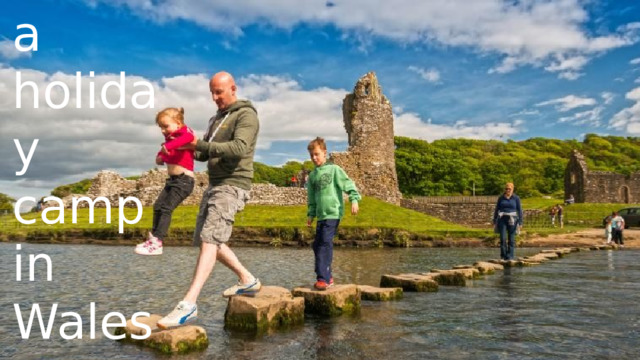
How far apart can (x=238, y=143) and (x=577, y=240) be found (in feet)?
94.1

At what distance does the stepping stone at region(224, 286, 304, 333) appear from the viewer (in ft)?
20.0

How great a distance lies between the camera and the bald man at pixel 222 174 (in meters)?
5.50

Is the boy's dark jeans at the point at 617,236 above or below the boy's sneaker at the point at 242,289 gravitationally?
below

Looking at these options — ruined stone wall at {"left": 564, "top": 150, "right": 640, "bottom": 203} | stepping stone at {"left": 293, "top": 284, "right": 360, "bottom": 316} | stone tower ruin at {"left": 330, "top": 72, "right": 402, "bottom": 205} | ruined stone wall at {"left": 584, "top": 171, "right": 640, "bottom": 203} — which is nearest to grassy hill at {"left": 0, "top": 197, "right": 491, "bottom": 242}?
stone tower ruin at {"left": 330, "top": 72, "right": 402, "bottom": 205}

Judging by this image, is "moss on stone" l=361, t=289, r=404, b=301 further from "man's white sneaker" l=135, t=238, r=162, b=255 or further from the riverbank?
the riverbank

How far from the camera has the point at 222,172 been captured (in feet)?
19.4

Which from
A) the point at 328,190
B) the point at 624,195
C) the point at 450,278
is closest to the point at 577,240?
the point at 450,278

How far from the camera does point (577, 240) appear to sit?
96.7 ft

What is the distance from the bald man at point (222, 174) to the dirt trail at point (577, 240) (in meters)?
25.1

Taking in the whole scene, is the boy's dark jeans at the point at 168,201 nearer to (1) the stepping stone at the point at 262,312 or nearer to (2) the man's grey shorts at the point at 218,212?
(2) the man's grey shorts at the point at 218,212

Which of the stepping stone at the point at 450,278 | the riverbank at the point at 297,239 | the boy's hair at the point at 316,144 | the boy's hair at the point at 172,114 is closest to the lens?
the boy's hair at the point at 172,114

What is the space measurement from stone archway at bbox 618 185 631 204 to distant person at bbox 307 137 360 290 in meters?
64.2

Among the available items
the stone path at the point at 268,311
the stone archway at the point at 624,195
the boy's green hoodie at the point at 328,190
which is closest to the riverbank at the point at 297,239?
the stone path at the point at 268,311

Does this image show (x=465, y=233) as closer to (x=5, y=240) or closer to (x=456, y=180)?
(x=5, y=240)
